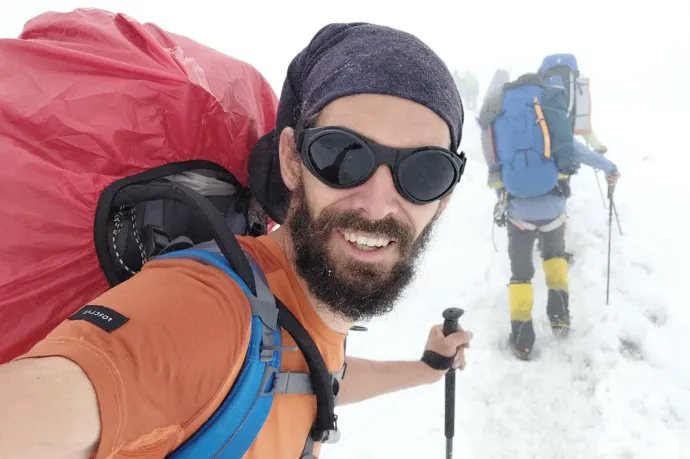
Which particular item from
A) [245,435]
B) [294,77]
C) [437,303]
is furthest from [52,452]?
[437,303]

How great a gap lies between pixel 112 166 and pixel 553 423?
4.00 m

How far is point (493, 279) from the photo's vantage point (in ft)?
19.4

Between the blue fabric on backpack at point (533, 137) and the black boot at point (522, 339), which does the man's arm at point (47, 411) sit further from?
the blue fabric on backpack at point (533, 137)

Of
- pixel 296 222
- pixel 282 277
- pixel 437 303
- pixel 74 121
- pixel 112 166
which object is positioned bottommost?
pixel 437 303

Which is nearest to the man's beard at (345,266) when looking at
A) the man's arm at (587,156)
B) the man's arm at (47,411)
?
the man's arm at (47,411)

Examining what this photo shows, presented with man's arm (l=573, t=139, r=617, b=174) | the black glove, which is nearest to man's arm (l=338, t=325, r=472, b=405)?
the black glove

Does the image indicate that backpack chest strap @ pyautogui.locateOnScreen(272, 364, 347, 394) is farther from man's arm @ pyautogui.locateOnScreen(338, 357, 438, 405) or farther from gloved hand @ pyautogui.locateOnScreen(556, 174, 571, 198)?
gloved hand @ pyautogui.locateOnScreen(556, 174, 571, 198)

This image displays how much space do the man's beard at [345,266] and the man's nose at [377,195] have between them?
0.04 metres

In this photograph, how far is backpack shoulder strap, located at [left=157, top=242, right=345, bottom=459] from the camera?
1153mm

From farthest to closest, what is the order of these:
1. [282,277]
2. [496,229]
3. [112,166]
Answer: [496,229] → [282,277] → [112,166]

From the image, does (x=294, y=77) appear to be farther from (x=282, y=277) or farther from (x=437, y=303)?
(x=437, y=303)

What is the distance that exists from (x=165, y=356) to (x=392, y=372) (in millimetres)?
1880

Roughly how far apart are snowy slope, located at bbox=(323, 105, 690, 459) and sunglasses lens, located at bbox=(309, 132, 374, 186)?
239 cm

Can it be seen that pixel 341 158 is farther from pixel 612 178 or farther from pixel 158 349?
pixel 612 178
